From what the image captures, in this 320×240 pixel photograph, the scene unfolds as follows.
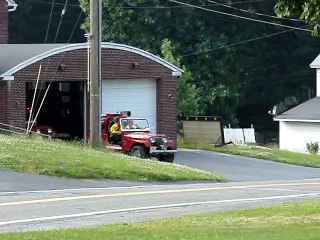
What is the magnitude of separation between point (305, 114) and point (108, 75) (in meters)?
18.3

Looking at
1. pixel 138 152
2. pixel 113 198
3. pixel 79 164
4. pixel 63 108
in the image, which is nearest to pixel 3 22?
pixel 63 108

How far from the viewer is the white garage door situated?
4444 cm

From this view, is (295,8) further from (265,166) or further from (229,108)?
(229,108)

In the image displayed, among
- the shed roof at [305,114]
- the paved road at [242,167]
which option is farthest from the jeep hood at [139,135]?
the shed roof at [305,114]

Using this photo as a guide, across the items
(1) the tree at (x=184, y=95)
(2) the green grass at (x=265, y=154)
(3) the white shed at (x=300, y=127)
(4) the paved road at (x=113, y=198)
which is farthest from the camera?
(1) the tree at (x=184, y=95)

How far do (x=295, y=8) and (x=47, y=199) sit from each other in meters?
9.29

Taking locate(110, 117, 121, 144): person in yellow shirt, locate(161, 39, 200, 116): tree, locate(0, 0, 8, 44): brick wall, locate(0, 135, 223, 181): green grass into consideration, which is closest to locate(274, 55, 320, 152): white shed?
locate(161, 39, 200, 116): tree

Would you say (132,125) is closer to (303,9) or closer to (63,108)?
(63,108)

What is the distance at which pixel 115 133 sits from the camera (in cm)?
3944

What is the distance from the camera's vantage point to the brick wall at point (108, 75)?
40.6 m

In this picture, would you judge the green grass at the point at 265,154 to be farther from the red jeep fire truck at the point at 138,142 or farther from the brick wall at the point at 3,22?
the brick wall at the point at 3,22

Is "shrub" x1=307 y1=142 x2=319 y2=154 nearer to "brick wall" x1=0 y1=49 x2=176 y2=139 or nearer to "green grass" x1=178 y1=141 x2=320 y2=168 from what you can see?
"green grass" x1=178 y1=141 x2=320 y2=168

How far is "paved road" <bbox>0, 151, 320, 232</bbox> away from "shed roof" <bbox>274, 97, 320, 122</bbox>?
949 inches

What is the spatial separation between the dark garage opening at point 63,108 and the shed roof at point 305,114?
17505 mm
